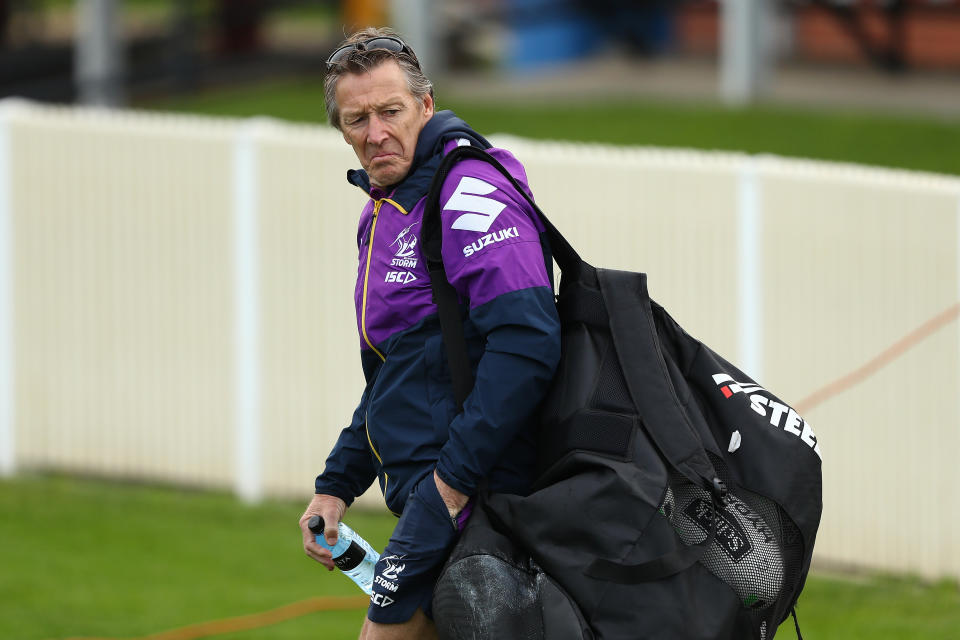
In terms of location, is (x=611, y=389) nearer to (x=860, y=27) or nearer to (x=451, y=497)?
(x=451, y=497)

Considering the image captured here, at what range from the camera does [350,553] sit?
367 cm

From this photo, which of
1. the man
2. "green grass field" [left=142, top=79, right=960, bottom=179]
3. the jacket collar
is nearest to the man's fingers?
the man

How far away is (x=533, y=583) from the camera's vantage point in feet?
10.2

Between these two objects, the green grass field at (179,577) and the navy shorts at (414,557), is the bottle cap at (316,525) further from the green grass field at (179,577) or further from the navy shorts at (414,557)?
the green grass field at (179,577)

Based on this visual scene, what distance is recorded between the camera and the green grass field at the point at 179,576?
6227 millimetres

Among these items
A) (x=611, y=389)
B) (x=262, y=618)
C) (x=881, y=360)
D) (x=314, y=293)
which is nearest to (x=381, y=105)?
(x=611, y=389)

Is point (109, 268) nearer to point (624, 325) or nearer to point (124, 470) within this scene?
point (124, 470)

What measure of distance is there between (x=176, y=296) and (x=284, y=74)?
12497 mm

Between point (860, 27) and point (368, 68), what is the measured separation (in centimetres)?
1366

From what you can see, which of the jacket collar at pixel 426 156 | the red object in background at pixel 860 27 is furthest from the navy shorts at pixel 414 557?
the red object in background at pixel 860 27

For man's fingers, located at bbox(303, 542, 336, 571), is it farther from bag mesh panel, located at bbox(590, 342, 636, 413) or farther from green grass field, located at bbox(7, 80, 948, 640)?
green grass field, located at bbox(7, 80, 948, 640)

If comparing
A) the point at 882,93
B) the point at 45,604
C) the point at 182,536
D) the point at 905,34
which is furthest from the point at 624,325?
the point at 905,34

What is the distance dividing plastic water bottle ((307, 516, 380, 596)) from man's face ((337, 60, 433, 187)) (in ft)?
2.81

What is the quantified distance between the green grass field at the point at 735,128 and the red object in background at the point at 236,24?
4.10 metres
